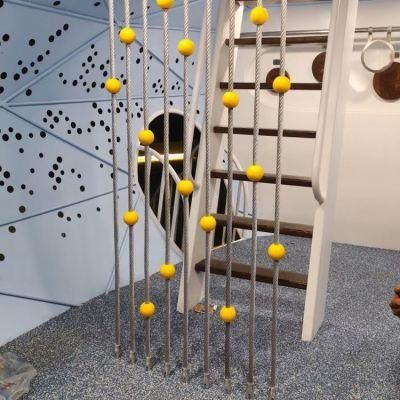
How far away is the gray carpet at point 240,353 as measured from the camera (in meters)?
2.04

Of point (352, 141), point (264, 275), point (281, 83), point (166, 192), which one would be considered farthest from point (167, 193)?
point (352, 141)

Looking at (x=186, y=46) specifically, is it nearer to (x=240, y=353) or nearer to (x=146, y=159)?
(x=146, y=159)

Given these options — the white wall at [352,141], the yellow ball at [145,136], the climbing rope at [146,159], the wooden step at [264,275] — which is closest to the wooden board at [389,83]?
the white wall at [352,141]

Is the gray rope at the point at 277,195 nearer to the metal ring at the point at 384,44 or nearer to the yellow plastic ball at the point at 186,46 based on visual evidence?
the yellow plastic ball at the point at 186,46

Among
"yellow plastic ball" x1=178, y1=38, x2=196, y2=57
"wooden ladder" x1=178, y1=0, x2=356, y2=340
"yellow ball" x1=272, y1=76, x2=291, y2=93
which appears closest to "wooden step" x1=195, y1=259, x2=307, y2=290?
"wooden ladder" x1=178, y1=0, x2=356, y2=340

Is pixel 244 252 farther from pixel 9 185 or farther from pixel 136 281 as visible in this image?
pixel 9 185

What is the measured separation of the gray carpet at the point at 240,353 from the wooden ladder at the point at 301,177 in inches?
7.4

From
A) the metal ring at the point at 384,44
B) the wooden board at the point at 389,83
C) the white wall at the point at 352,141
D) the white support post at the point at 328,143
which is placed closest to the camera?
the white support post at the point at 328,143

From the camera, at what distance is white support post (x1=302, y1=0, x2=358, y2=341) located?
229 centimetres

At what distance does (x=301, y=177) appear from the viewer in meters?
2.43

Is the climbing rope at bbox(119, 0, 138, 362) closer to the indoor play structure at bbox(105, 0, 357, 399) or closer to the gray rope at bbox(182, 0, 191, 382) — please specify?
the indoor play structure at bbox(105, 0, 357, 399)

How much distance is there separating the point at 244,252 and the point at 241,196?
2.29 ft

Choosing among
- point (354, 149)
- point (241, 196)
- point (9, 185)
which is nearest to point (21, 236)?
point (9, 185)

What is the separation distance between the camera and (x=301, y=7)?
427 centimetres
